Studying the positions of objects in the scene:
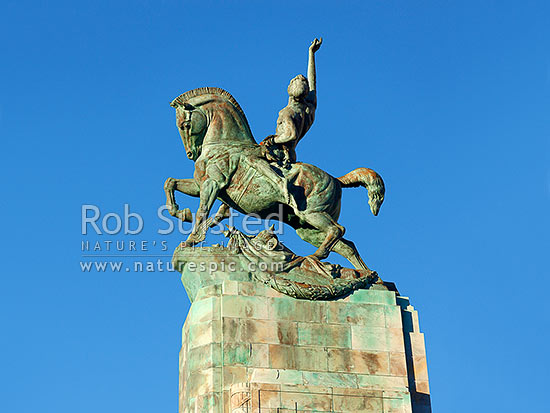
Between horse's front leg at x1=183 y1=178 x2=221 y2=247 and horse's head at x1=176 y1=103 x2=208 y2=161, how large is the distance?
1039 millimetres

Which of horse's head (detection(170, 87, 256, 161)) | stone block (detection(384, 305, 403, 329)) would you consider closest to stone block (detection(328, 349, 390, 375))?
stone block (detection(384, 305, 403, 329))

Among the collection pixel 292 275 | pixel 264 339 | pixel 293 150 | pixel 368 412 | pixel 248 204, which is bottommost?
pixel 368 412

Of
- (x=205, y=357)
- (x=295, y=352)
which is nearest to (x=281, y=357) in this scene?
(x=295, y=352)

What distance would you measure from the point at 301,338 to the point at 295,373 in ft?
Result: 2.79

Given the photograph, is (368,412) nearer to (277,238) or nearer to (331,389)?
(331,389)

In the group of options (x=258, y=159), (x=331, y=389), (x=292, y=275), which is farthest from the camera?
(x=258, y=159)

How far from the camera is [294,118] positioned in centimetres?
2220

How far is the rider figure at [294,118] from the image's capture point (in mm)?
21906

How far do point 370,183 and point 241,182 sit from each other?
303 cm

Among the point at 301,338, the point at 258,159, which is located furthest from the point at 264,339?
the point at 258,159

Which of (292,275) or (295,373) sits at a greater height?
(292,275)

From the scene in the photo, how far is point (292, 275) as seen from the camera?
2006cm

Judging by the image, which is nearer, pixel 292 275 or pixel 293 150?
pixel 292 275

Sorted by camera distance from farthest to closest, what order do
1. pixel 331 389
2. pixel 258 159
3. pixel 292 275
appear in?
pixel 258 159
pixel 292 275
pixel 331 389
